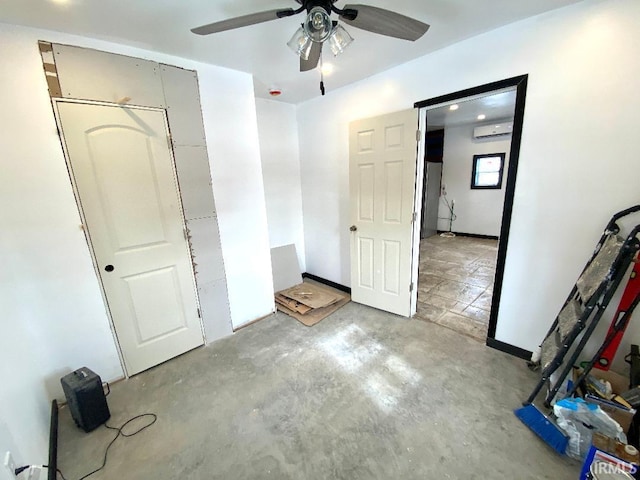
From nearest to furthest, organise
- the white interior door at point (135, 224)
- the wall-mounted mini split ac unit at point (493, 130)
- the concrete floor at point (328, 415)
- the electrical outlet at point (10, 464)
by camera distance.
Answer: the electrical outlet at point (10, 464) → the concrete floor at point (328, 415) → the white interior door at point (135, 224) → the wall-mounted mini split ac unit at point (493, 130)

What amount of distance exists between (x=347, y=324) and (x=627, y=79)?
2.67 m

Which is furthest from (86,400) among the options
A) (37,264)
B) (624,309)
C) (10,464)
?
(624,309)

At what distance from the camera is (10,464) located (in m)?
1.07

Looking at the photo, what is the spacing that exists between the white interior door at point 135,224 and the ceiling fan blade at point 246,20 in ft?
3.47

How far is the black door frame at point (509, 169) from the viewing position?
1878 mm

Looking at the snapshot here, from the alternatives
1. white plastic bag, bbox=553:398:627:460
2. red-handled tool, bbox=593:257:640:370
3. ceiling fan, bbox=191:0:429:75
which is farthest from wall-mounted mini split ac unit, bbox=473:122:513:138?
white plastic bag, bbox=553:398:627:460

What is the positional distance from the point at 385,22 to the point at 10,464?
2.57 meters

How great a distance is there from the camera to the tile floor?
2.76m

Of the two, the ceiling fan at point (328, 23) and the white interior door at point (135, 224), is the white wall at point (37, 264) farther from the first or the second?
the ceiling fan at point (328, 23)

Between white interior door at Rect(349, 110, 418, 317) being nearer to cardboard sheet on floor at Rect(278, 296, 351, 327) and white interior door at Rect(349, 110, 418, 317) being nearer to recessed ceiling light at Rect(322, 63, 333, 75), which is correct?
cardboard sheet on floor at Rect(278, 296, 351, 327)

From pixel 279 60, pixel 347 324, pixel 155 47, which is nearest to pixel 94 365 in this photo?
pixel 347 324

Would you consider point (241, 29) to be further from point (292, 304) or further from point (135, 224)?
point (292, 304)

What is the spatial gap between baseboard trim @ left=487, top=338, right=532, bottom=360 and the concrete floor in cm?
7

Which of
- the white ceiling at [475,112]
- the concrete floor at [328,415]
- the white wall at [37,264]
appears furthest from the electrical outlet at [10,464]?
the white ceiling at [475,112]
